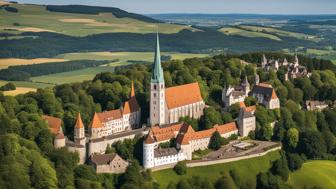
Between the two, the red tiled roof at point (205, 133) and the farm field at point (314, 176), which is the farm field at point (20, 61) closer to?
the red tiled roof at point (205, 133)

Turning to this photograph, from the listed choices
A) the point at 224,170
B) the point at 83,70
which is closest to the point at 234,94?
the point at 224,170

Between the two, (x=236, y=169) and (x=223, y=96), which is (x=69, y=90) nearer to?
(x=223, y=96)

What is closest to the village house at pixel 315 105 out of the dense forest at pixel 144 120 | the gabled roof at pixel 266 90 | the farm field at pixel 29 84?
the dense forest at pixel 144 120

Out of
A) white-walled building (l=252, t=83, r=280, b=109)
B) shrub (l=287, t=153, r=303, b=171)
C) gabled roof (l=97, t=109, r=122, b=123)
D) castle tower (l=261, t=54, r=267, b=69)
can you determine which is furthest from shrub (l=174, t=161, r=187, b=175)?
castle tower (l=261, t=54, r=267, b=69)

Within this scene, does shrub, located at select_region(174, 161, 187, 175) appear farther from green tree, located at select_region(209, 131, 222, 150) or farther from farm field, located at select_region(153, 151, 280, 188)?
green tree, located at select_region(209, 131, 222, 150)

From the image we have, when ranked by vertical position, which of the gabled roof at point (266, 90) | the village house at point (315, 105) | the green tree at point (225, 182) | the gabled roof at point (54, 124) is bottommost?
the green tree at point (225, 182)
